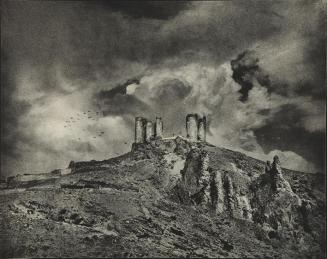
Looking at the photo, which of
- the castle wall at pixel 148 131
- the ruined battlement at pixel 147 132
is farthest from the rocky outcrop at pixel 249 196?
the castle wall at pixel 148 131

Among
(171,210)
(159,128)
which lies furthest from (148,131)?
(171,210)

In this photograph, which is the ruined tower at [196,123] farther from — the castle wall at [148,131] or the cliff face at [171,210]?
the castle wall at [148,131]

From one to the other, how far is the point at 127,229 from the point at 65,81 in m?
9.46

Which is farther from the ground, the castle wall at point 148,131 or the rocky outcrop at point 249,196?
the castle wall at point 148,131

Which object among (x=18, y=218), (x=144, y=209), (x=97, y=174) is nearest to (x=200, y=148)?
(x=97, y=174)

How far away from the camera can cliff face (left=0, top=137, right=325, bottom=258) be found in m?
24.0

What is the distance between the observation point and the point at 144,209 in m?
29.3

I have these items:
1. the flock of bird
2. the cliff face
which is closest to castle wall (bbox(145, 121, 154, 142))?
the cliff face

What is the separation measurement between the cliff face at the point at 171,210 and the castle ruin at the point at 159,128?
0.97m

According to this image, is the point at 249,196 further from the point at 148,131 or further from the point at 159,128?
the point at 148,131

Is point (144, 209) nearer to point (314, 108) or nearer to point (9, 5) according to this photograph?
point (314, 108)

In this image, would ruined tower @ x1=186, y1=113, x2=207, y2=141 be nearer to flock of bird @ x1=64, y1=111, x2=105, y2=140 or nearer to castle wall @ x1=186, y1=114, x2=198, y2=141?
castle wall @ x1=186, y1=114, x2=198, y2=141

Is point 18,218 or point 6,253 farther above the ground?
point 18,218

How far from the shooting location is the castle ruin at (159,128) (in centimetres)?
3216
